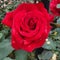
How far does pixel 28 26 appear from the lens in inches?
26.9

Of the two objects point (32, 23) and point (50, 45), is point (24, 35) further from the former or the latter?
point (50, 45)

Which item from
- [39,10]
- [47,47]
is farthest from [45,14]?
[47,47]

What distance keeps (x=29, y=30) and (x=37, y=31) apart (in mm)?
21

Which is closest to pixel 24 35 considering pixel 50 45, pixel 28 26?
pixel 28 26

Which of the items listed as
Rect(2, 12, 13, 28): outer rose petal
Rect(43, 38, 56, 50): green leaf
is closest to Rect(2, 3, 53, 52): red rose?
Rect(2, 12, 13, 28): outer rose petal

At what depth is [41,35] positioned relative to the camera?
671 millimetres

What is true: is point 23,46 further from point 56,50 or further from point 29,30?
point 56,50

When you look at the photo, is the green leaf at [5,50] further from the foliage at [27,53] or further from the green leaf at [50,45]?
the green leaf at [50,45]

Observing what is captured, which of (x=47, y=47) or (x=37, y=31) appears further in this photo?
(x=47, y=47)

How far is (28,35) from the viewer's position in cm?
66

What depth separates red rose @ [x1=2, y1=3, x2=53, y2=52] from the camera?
2.18 feet

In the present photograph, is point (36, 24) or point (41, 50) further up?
point (36, 24)

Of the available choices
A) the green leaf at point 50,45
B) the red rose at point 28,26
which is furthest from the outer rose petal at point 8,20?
the green leaf at point 50,45

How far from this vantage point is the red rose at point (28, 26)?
66cm
